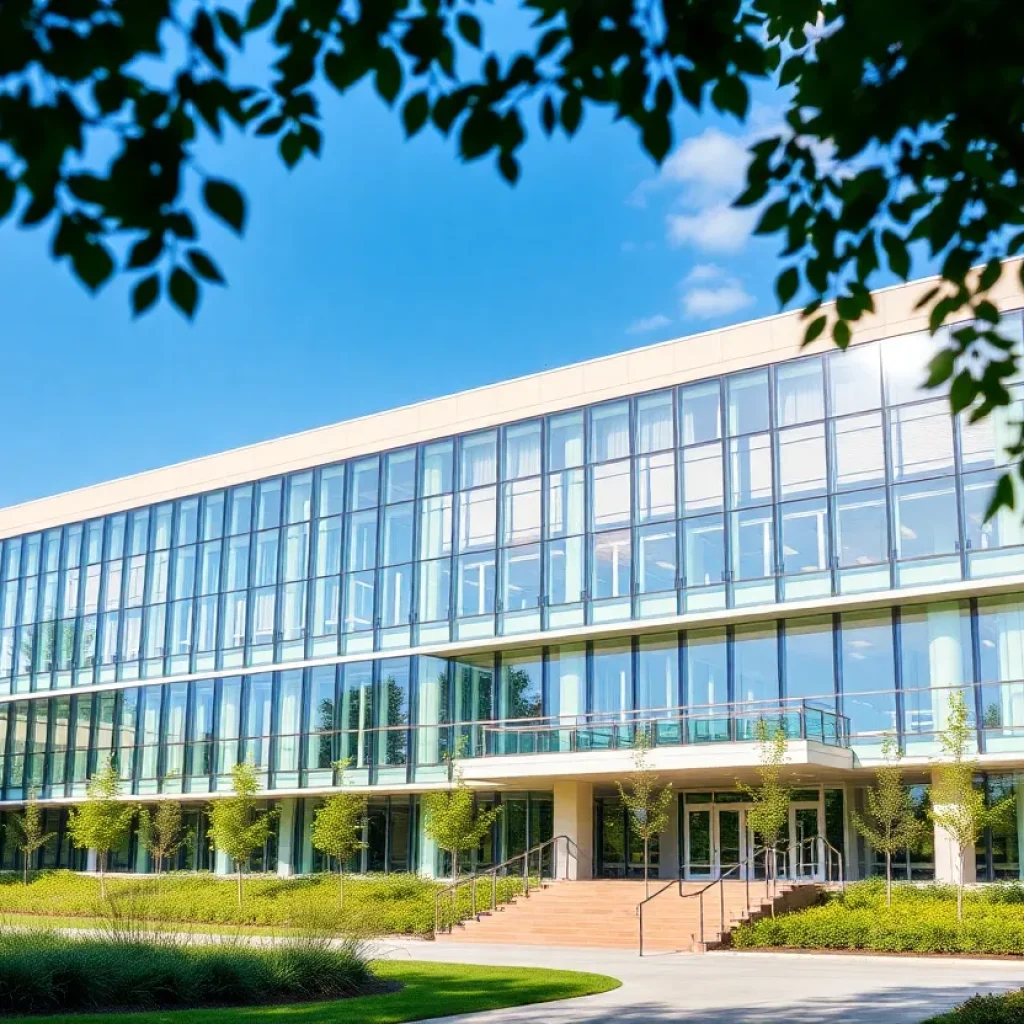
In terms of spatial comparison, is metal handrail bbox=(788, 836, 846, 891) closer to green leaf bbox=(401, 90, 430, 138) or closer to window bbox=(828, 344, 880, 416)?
window bbox=(828, 344, 880, 416)

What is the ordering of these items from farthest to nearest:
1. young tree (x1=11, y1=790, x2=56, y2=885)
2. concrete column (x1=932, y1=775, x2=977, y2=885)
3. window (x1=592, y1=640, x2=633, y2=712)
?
young tree (x1=11, y1=790, x2=56, y2=885) < window (x1=592, y1=640, x2=633, y2=712) < concrete column (x1=932, y1=775, x2=977, y2=885)

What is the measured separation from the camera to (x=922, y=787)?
31328mm

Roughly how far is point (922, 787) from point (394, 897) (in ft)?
44.4

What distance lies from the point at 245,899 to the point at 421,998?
20.0 metres

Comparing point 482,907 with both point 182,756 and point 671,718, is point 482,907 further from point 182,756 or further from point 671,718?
point 182,756

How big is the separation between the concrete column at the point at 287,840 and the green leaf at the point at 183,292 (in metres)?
39.6

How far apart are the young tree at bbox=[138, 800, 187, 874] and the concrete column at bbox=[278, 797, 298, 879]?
3.06 metres

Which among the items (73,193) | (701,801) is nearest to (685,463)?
(701,801)

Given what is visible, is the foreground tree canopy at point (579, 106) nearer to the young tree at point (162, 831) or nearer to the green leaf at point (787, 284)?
the green leaf at point (787, 284)

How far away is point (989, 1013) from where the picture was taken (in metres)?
12.0

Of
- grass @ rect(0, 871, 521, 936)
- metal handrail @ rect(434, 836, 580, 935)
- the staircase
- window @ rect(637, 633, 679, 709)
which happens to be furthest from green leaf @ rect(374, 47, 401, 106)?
window @ rect(637, 633, 679, 709)

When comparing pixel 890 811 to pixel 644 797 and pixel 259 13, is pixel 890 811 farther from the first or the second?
pixel 259 13

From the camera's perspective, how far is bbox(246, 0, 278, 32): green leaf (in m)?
4.79

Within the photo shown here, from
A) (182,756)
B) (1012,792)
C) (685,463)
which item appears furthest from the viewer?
(182,756)
